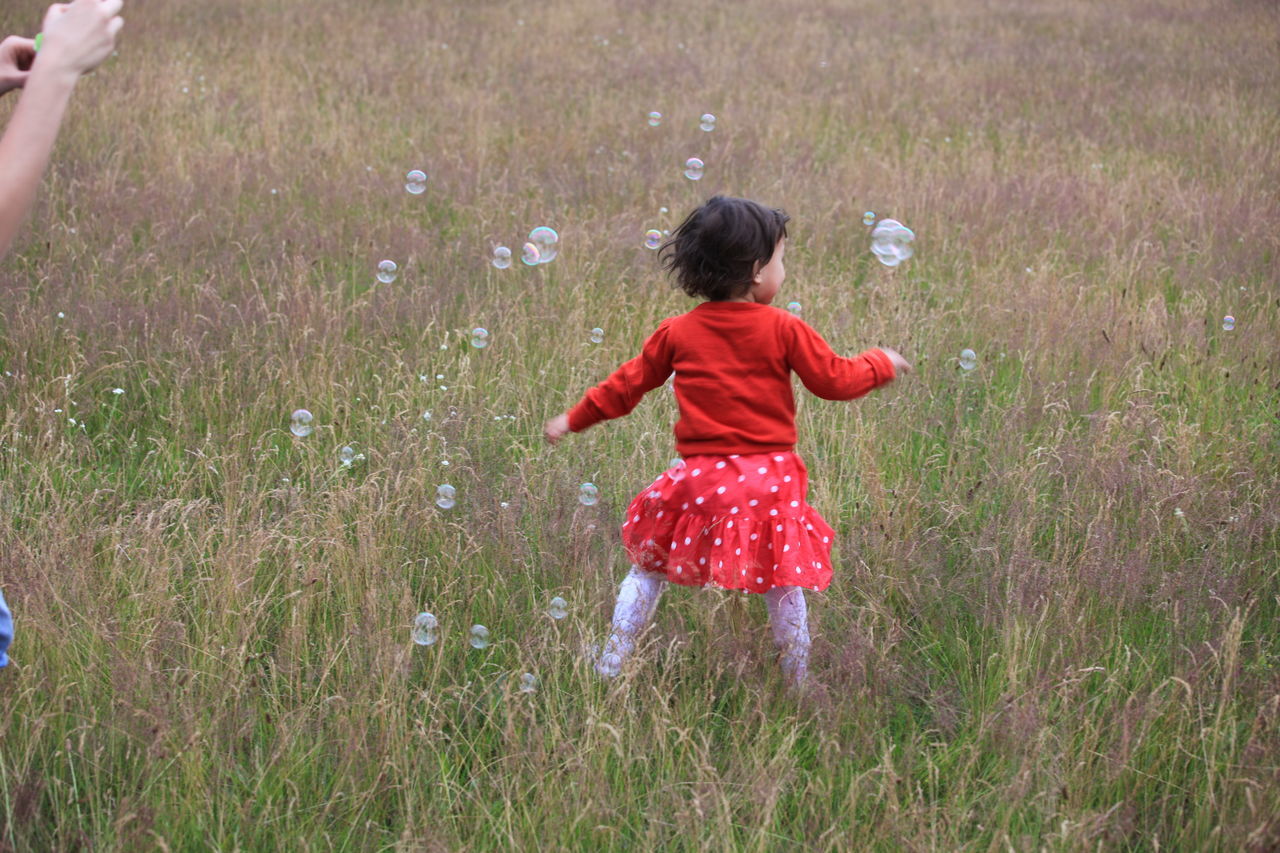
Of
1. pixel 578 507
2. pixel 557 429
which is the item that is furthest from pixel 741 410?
pixel 578 507

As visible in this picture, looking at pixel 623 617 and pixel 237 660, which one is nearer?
pixel 237 660

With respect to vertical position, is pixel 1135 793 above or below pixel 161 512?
below

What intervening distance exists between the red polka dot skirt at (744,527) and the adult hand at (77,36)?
1.76 m

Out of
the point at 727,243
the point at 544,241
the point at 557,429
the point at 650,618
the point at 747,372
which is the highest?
the point at 727,243

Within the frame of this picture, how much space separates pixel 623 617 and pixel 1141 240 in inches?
206

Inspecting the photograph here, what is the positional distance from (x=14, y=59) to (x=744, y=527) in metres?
1.95

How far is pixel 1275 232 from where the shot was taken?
7484mm

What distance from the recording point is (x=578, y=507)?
4.00m

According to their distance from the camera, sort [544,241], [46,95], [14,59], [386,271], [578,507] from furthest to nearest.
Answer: [386,271] < [544,241] < [578,507] < [14,59] < [46,95]

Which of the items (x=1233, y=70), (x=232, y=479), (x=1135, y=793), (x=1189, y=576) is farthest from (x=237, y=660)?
(x=1233, y=70)

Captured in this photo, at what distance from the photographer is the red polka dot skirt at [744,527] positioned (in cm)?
312

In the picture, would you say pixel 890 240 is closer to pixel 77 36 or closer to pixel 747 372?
pixel 747 372

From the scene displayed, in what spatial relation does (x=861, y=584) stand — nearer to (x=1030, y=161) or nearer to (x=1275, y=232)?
(x=1275, y=232)

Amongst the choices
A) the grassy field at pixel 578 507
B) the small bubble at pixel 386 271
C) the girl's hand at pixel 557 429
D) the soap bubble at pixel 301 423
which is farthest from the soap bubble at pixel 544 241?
the girl's hand at pixel 557 429
